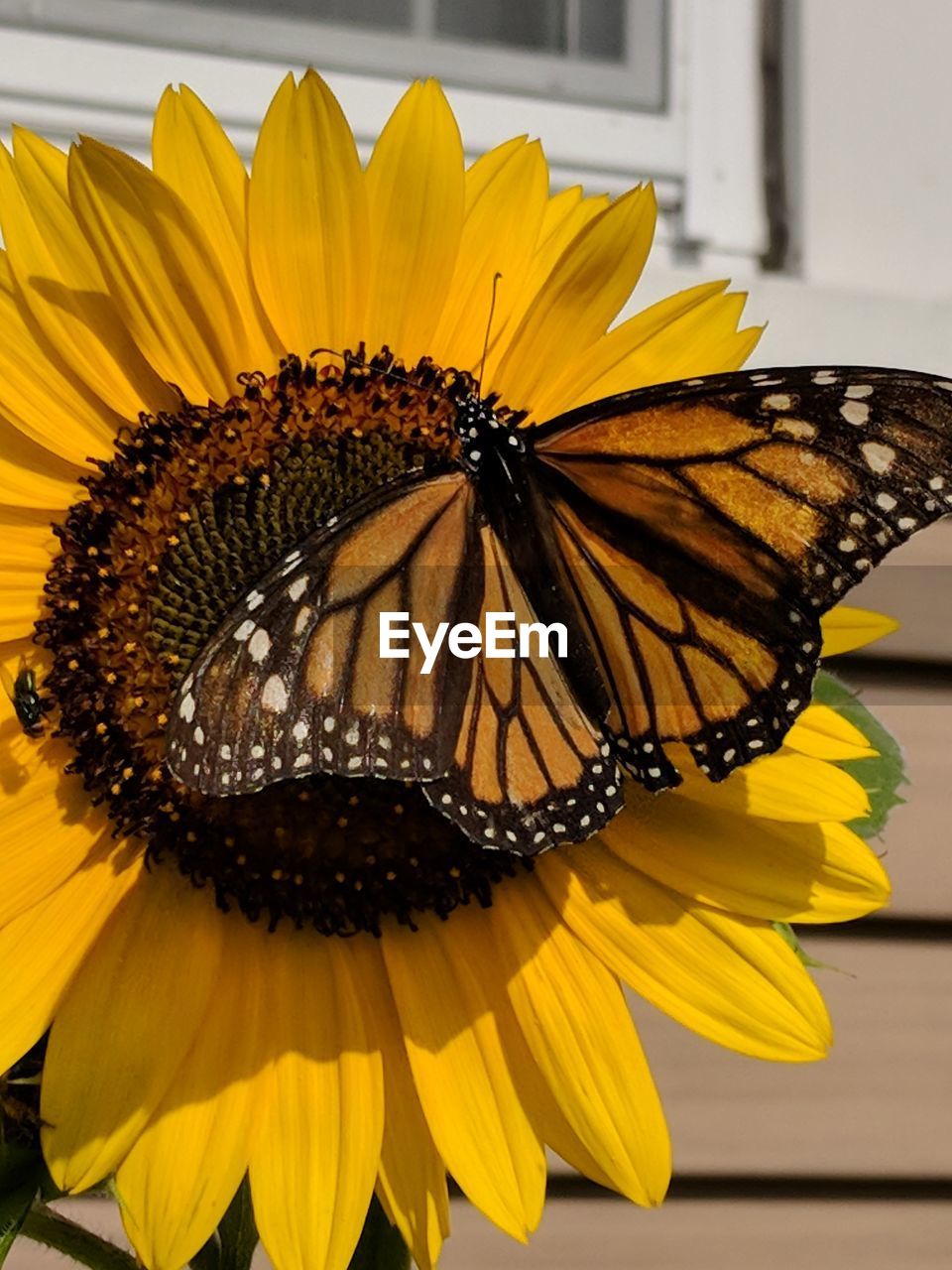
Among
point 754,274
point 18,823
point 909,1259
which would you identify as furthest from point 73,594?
point 909,1259

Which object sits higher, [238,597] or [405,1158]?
[238,597]

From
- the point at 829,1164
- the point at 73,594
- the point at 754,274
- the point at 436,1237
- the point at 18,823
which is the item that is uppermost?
the point at 754,274

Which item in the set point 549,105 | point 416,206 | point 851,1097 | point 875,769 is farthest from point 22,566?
point 851,1097

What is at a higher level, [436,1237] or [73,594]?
[73,594]

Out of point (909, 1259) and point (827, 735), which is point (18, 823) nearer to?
point (827, 735)

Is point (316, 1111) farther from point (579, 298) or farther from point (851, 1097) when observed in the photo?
point (851, 1097)

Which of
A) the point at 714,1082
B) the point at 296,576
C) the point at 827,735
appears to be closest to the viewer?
the point at 296,576

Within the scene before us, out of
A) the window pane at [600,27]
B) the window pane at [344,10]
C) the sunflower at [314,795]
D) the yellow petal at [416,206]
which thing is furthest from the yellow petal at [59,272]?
the window pane at [600,27]
